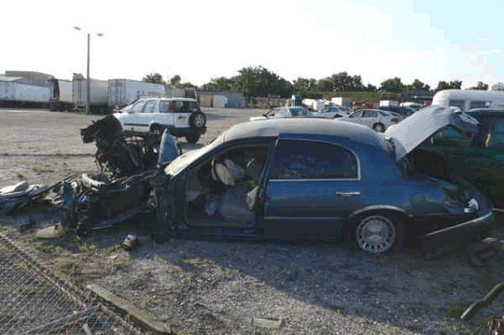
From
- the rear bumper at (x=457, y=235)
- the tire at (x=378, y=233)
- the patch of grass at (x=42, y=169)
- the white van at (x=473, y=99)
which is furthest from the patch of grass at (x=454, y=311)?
the white van at (x=473, y=99)

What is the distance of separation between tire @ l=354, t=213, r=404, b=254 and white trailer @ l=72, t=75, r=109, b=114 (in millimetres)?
36610

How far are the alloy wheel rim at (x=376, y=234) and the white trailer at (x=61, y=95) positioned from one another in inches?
1569

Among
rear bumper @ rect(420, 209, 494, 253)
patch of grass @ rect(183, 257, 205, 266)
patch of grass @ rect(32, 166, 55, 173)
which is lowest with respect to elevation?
patch of grass @ rect(183, 257, 205, 266)

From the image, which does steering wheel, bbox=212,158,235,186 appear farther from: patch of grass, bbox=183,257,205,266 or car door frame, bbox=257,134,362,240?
patch of grass, bbox=183,257,205,266

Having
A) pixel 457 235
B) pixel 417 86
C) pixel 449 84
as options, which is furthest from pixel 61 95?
pixel 417 86

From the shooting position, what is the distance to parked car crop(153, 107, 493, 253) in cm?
448

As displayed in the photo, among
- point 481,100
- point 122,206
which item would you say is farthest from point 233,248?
point 481,100

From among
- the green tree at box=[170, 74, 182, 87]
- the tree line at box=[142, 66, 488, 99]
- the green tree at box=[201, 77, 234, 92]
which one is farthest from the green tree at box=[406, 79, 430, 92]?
the green tree at box=[170, 74, 182, 87]

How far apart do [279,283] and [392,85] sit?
369 feet

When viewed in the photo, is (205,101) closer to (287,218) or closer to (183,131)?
(183,131)

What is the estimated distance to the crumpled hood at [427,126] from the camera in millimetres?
4387

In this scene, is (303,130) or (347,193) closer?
(347,193)

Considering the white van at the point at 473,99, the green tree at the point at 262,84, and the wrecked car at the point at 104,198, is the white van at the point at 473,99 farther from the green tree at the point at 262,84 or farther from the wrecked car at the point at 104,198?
the green tree at the point at 262,84

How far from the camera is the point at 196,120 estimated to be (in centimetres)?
→ 1545
